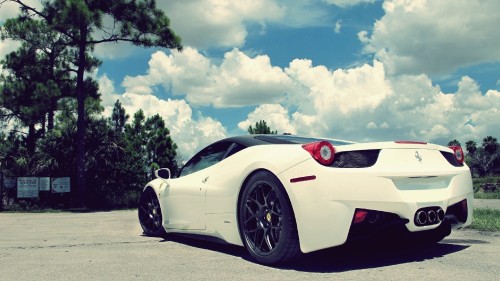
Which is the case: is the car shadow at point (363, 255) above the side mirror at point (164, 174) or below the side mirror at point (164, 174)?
below

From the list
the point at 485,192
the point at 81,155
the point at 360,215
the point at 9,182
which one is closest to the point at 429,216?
the point at 360,215

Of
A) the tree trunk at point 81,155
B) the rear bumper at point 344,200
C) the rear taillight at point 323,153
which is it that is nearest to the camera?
the rear bumper at point 344,200

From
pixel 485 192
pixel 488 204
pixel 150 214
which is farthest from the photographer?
pixel 485 192

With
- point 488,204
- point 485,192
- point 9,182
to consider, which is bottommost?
point 485,192

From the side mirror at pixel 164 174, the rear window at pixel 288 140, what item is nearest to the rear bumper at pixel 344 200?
the rear window at pixel 288 140

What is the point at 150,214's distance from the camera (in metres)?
5.80

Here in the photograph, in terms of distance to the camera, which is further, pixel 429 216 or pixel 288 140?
pixel 288 140

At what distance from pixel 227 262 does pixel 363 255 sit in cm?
117

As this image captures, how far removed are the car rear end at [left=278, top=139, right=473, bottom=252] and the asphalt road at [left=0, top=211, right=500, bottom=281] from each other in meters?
0.28

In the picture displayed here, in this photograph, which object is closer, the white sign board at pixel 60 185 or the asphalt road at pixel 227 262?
the asphalt road at pixel 227 262

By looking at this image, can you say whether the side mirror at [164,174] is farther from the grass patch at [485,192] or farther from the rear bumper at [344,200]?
the grass patch at [485,192]

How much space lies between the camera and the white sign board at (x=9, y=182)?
57.2 ft

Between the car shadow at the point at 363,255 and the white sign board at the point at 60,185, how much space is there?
14965mm

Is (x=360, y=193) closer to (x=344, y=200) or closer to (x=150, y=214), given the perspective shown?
(x=344, y=200)
